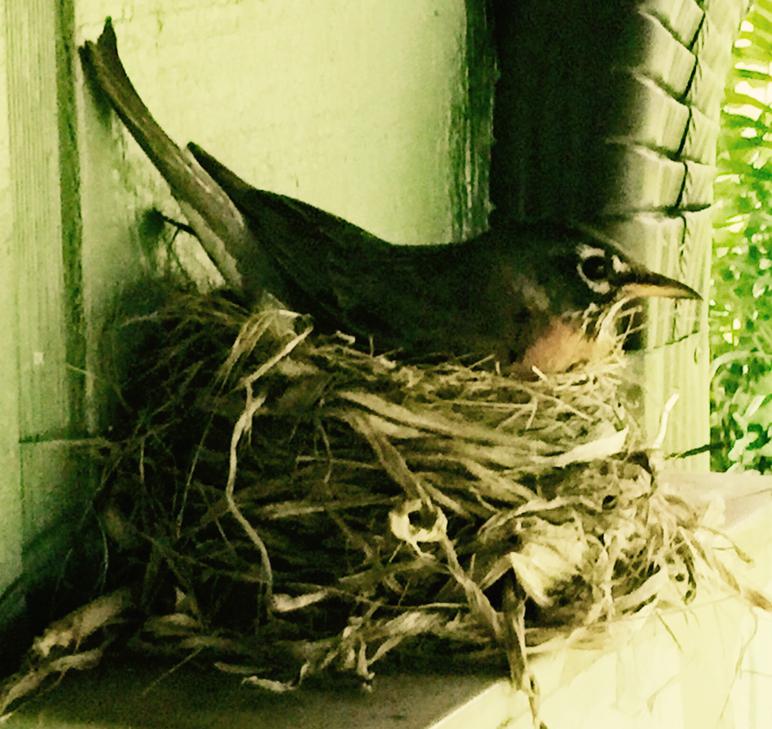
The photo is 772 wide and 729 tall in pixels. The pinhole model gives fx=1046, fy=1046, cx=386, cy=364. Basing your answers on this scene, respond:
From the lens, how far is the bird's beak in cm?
96

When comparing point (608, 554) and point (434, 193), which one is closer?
point (608, 554)

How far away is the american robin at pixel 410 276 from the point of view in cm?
89

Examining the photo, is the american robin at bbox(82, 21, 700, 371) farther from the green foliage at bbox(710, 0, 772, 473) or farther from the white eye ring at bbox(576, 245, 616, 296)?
the green foliage at bbox(710, 0, 772, 473)

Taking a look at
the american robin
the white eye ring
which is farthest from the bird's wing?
the white eye ring

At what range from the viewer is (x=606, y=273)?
946mm

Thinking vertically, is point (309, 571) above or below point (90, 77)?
below

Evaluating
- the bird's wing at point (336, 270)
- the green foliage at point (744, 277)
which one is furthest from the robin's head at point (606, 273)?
the green foliage at point (744, 277)

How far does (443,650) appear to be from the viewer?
2.37 ft

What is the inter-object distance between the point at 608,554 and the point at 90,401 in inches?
16.6

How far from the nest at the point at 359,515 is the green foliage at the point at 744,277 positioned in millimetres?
1451

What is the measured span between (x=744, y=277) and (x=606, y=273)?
148 cm

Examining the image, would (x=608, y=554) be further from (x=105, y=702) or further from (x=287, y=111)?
(x=287, y=111)

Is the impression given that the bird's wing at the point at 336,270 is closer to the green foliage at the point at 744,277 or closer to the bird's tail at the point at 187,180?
the bird's tail at the point at 187,180

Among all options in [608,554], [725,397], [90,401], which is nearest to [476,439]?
[608,554]
